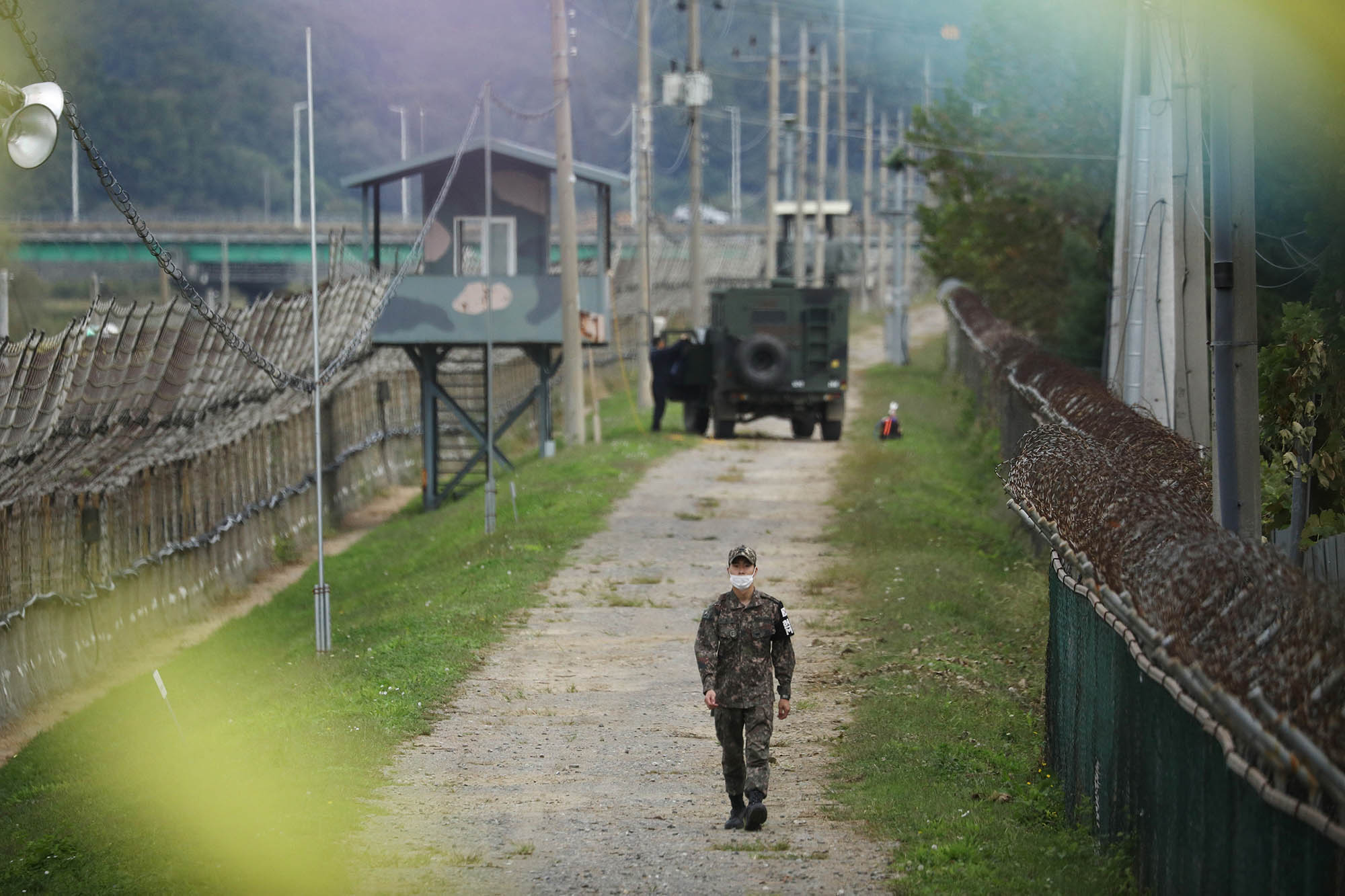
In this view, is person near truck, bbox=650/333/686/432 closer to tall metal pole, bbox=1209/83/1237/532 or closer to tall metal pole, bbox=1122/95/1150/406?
tall metal pole, bbox=1122/95/1150/406

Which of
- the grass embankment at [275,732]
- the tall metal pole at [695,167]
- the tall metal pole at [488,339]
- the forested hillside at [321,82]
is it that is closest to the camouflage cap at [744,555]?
the grass embankment at [275,732]

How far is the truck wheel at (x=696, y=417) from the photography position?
34.2 metres

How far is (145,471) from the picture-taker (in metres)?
21.5

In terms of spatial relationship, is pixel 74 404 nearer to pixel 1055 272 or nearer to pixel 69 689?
pixel 69 689

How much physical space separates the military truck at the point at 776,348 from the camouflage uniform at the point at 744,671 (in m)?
21.8

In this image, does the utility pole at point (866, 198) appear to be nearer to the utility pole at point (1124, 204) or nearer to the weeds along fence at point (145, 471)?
the weeds along fence at point (145, 471)

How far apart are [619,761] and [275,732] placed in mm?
2675

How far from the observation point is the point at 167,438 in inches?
936

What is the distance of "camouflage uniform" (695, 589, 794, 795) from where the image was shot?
32.4 feet

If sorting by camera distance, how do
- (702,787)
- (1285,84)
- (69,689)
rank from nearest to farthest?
(702,787) < (1285,84) < (69,689)

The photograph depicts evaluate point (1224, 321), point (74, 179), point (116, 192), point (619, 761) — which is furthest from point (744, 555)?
point (74, 179)

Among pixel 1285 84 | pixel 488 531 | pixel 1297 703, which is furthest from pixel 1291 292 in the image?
pixel 1297 703

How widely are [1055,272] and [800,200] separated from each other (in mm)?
14200

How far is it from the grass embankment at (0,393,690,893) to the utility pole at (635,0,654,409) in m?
13.2
